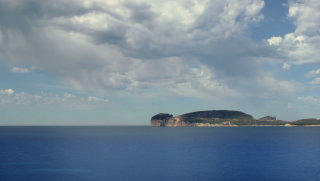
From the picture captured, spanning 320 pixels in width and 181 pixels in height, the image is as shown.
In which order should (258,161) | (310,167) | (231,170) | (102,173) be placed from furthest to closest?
(258,161) < (310,167) < (231,170) < (102,173)

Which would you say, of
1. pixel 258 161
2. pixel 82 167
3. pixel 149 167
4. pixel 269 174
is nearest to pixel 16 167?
pixel 82 167

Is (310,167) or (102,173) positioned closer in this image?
(102,173)

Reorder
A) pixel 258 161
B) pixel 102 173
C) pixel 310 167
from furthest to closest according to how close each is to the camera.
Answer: pixel 258 161 < pixel 310 167 < pixel 102 173

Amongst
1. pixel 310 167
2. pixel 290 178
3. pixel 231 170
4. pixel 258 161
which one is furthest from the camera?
pixel 258 161

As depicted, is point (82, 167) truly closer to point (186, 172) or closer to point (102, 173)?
point (102, 173)

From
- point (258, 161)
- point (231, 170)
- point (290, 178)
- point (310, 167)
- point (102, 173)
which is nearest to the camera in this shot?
point (290, 178)

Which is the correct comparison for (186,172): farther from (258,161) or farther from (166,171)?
(258,161)

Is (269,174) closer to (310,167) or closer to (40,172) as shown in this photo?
(310,167)

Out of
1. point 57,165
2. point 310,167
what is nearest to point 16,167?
point 57,165

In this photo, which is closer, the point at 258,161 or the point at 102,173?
the point at 102,173
